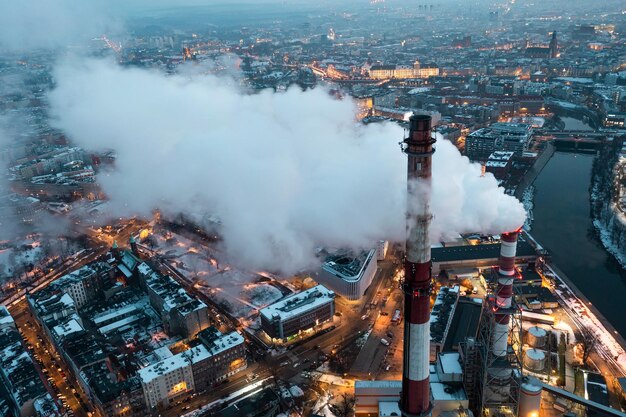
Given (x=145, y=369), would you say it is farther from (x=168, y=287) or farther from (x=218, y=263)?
(x=218, y=263)

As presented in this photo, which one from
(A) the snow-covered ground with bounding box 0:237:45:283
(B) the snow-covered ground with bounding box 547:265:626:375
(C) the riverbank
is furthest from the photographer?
(C) the riverbank

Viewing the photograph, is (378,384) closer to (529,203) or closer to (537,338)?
(537,338)

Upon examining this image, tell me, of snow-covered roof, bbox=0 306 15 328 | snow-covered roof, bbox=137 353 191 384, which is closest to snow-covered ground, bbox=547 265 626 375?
snow-covered roof, bbox=137 353 191 384

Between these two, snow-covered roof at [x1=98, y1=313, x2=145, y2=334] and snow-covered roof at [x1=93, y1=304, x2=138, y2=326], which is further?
snow-covered roof at [x1=93, y1=304, x2=138, y2=326]

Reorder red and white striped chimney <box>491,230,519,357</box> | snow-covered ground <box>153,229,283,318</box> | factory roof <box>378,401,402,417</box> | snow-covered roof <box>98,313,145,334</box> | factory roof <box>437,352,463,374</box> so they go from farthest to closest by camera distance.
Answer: snow-covered ground <box>153,229,283,318</box> < snow-covered roof <box>98,313,145,334</box> < factory roof <box>437,352,463,374</box> < factory roof <box>378,401,402,417</box> < red and white striped chimney <box>491,230,519,357</box>

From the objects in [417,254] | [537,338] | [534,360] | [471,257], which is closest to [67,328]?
[417,254]

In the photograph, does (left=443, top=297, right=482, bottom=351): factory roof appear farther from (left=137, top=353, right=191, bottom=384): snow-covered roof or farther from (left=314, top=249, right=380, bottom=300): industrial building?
(left=137, top=353, right=191, bottom=384): snow-covered roof

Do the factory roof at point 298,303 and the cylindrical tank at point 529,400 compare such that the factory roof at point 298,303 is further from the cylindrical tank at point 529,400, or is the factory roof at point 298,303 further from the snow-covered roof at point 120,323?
the cylindrical tank at point 529,400
